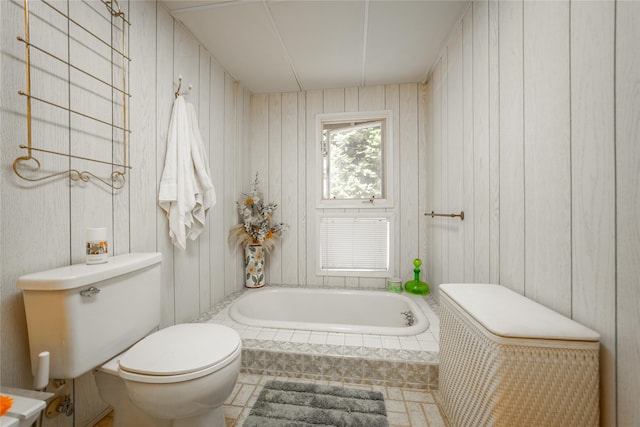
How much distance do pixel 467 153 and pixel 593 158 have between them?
872 mm

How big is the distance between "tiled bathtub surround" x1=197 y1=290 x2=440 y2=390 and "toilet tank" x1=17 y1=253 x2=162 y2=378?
729 millimetres

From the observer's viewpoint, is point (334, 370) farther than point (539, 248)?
Yes

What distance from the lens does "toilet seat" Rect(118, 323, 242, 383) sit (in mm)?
883

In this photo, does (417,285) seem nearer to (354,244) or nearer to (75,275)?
(354,244)

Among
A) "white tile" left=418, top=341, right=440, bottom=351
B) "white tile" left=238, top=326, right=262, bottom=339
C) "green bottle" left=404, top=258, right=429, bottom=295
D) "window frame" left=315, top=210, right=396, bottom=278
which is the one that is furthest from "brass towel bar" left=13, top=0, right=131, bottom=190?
"green bottle" left=404, top=258, right=429, bottom=295

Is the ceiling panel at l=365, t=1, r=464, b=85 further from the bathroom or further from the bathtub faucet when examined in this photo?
the bathtub faucet

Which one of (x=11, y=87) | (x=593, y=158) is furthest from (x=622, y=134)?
(x=11, y=87)

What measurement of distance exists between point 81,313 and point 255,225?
1.57 meters

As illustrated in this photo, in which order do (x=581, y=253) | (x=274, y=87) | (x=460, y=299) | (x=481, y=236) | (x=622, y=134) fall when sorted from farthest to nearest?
(x=274, y=87), (x=481, y=236), (x=460, y=299), (x=581, y=253), (x=622, y=134)

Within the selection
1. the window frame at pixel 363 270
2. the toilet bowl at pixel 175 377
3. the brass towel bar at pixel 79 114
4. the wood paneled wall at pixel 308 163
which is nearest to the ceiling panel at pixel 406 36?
the wood paneled wall at pixel 308 163

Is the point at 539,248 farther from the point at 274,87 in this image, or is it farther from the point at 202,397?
the point at 274,87

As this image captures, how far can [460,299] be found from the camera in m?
1.02

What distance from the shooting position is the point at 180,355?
0.96 meters

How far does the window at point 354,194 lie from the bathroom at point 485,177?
18.1 inches
